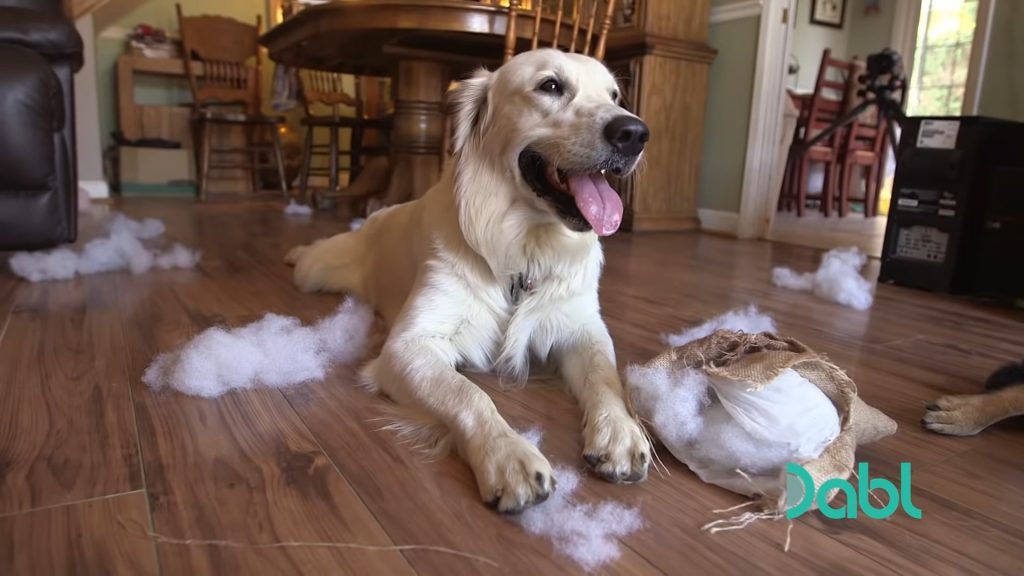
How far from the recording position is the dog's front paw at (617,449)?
990mm

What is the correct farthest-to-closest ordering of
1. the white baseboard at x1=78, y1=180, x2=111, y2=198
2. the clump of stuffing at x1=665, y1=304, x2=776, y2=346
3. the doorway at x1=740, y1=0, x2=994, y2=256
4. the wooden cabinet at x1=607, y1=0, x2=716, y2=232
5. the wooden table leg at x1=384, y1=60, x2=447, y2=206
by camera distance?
1. the doorway at x1=740, y1=0, x2=994, y2=256
2. the white baseboard at x1=78, y1=180, x2=111, y2=198
3. the wooden cabinet at x1=607, y1=0, x2=716, y2=232
4. the wooden table leg at x1=384, y1=60, x2=447, y2=206
5. the clump of stuffing at x1=665, y1=304, x2=776, y2=346

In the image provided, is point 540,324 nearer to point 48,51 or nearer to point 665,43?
point 48,51

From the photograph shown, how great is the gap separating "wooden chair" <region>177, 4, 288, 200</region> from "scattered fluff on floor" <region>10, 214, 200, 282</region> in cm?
345

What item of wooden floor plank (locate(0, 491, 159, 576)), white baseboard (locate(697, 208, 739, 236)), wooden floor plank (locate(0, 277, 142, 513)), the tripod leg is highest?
the tripod leg

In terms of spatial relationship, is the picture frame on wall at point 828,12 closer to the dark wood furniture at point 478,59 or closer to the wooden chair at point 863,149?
the wooden chair at point 863,149

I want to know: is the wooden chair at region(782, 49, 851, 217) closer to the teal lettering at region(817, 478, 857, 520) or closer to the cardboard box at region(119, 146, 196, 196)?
the teal lettering at region(817, 478, 857, 520)

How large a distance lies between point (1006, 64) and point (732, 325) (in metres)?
2.54

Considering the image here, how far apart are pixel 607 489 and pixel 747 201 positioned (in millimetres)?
3712

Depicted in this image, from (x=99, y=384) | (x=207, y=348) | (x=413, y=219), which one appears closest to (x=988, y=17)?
(x=413, y=219)

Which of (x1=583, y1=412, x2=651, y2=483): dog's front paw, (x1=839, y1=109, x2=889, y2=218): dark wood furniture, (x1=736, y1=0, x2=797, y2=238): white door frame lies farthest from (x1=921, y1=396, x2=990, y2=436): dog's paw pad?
(x1=839, y1=109, x2=889, y2=218): dark wood furniture

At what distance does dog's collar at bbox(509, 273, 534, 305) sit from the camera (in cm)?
142

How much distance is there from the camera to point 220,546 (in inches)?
31.4

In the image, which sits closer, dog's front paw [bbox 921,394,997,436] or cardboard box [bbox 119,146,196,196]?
dog's front paw [bbox 921,394,997,436]

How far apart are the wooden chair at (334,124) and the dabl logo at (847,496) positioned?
460 cm
